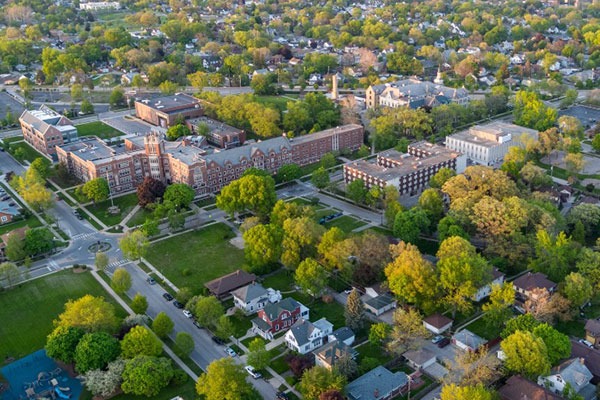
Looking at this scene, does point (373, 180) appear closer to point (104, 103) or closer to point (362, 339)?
point (362, 339)

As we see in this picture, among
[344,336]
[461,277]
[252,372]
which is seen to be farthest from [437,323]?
[252,372]

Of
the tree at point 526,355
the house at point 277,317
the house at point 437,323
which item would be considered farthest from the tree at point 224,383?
the tree at point 526,355

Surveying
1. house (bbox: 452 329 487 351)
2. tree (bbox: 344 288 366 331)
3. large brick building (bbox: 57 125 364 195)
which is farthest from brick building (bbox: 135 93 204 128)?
house (bbox: 452 329 487 351)

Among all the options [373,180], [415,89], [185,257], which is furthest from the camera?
[415,89]

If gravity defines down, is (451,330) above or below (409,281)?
below

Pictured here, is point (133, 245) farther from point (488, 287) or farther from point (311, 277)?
point (488, 287)

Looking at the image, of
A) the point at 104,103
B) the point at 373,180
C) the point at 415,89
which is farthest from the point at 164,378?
the point at 104,103
